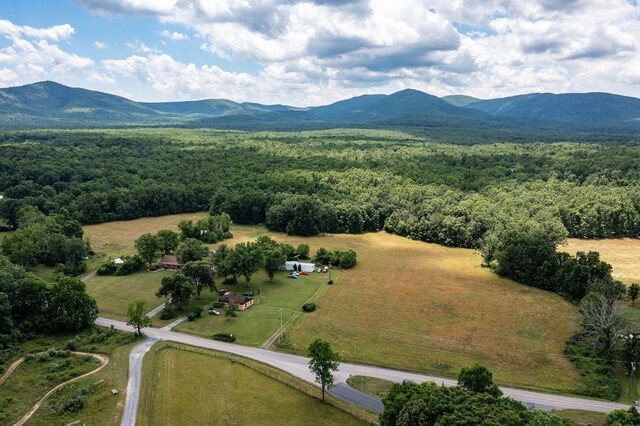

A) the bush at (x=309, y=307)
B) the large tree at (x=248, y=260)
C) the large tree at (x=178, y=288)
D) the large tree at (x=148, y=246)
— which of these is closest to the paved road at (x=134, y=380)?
the large tree at (x=178, y=288)

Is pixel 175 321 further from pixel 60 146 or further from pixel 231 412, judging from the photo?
pixel 60 146

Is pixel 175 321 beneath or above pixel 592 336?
beneath

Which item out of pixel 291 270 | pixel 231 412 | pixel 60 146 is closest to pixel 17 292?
pixel 231 412

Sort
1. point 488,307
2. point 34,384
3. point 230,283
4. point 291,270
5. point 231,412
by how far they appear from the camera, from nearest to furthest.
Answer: point 231,412, point 34,384, point 488,307, point 230,283, point 291,270

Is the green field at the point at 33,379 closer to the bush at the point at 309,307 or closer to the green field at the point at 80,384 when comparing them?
the green field at the point at 80,384

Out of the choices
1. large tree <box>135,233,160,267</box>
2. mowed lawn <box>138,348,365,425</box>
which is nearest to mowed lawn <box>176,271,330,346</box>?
mowed lawn <box>138,348,365,425</box>

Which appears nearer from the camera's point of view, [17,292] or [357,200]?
[17,292]
